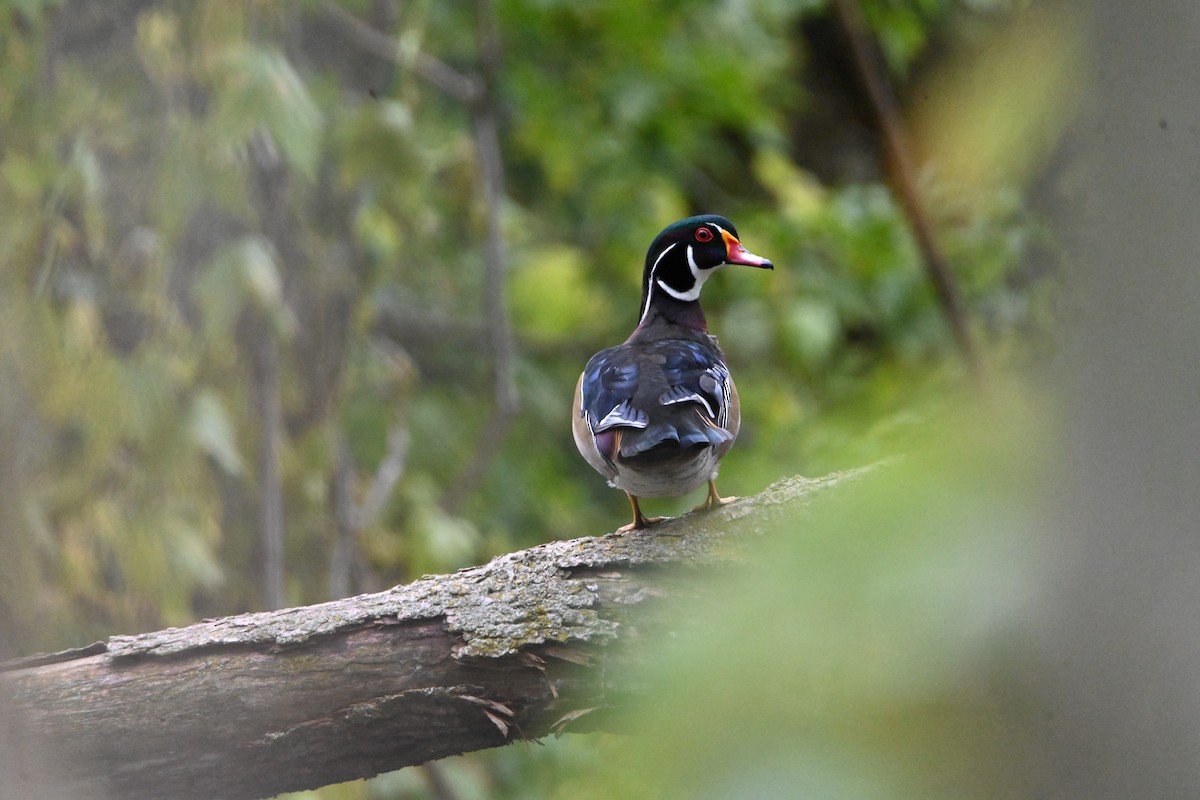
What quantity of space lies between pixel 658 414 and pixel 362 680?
77 centimetres

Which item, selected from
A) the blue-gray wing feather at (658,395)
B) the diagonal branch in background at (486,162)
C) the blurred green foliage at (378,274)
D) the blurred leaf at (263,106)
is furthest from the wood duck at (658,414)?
the diagonal branch in background at (486,162)

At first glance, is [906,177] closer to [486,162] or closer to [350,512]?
[486,162]

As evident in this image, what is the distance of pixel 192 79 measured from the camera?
430cm

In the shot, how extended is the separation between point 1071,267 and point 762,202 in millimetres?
7484

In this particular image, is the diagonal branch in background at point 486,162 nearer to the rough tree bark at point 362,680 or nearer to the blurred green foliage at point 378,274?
the blurred green foliage at point 378,274

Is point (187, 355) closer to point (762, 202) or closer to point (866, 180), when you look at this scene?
point (762, 202)

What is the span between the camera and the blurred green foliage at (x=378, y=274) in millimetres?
3836

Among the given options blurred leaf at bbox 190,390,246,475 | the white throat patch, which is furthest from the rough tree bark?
blurred leaf at bbox 190,390,246,475

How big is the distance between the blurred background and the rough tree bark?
33cm

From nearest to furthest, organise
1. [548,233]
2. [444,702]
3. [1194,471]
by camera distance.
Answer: [1194,471] < [444,702] < [548,233]

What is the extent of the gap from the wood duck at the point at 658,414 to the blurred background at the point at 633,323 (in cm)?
44

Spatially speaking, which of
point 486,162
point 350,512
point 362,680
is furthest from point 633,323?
point 362,680

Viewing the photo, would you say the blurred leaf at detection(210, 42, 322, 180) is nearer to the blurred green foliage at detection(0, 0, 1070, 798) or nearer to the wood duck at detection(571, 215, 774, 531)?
the blurred green foliage at detection(0, 0, 1070, 798)

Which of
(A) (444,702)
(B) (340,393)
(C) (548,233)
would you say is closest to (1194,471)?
(A) (444,702)
